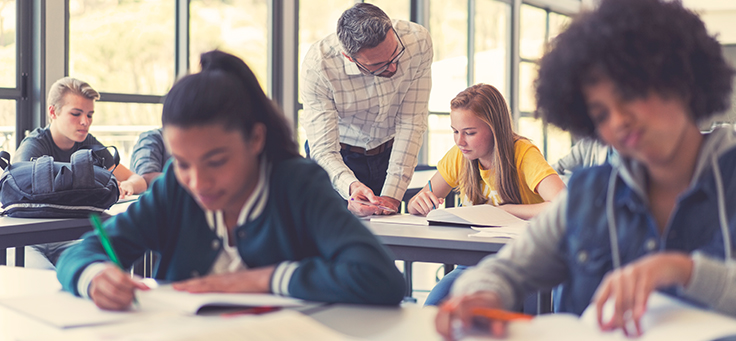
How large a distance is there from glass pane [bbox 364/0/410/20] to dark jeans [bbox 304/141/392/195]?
10.6 ft

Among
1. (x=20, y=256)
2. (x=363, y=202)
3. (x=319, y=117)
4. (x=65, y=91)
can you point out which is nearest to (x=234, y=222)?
(x=363, y=202)

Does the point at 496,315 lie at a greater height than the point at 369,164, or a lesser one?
lesser

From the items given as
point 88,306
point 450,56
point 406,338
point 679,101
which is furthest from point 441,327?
point 450,56

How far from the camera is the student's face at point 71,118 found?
9.67ft

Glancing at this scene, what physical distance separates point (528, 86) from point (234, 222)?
0.55 metres

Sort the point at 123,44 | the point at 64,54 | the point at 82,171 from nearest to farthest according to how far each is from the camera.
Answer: the point at 82,171
the point at 64,54
the point at 123,44

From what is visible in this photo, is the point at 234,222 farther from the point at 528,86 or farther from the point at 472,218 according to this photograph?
the point at 472,218

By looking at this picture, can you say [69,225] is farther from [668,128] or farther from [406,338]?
[668,128]

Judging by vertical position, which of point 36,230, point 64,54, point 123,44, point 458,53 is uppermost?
point 458,53

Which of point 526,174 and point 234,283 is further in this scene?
point 526,174

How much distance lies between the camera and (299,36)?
4.89 meters

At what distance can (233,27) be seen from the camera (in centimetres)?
454

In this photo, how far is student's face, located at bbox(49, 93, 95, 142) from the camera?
295 centimetres

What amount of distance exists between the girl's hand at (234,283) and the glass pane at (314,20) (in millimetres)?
3964
